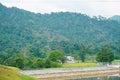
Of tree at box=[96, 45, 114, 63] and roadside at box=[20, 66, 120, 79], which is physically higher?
tree at box=[96, 45, 114, 63]

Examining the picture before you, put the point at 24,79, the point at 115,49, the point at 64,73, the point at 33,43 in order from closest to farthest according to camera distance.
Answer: the point at 24,79, the point at 64,73, the point at 115,49, the point at 33,43

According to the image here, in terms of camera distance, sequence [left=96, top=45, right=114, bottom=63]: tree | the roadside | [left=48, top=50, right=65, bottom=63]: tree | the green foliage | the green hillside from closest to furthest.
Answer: the roadside, the green foliage, [left=96, top=45, right=114, bottom=63]: tree, [left=48, top=50, right=65, bottom=63]: tree, the green hillside

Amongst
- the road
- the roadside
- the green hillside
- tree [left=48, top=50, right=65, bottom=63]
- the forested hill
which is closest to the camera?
the road

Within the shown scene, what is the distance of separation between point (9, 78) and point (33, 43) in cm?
11206

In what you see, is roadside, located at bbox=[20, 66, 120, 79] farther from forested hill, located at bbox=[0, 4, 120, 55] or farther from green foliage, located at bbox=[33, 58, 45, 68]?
forested hill, located at bbox=[0, 4, 120, 55]

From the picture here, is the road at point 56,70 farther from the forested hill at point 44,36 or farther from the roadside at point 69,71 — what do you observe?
the forested hill at point 44,36

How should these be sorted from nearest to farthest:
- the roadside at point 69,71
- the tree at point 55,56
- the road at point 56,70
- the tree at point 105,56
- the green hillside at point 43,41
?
the road at point 56,70 → the roadside at point 69,71 → the tree at point 105,56 → the tree at point 55,56 → the green hillside at point 43,41

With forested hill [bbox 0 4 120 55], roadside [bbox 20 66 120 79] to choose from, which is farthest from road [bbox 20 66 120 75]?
forested hill [bbox 0 4 120 55]

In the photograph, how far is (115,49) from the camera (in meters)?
110

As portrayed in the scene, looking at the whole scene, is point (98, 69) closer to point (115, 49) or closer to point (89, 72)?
point (89, 72)

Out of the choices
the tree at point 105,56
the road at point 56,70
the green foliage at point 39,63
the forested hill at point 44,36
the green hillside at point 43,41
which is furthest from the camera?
the forested hill at point 44,36

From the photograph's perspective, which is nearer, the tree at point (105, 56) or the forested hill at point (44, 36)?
the tree at point (105, 56)

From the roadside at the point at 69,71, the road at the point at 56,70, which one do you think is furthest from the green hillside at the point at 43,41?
the roadside at the point at 69,71

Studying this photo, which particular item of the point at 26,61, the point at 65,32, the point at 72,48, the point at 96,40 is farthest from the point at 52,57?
the point at 65,32
